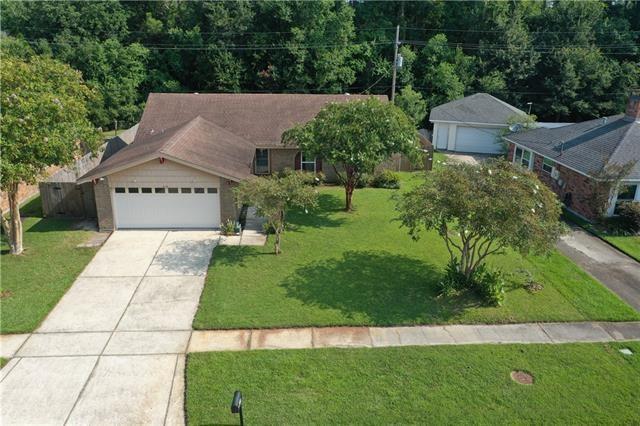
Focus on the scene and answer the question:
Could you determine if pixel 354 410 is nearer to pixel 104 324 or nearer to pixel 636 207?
pixel 104 324

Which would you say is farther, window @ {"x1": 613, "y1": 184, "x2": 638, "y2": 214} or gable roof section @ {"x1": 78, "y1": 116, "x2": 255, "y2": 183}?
window @ {"x1": 613, "y1": 184, "x2": 638, "y2": 214}

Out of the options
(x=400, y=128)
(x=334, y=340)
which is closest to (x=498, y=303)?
(x=334, y=340)

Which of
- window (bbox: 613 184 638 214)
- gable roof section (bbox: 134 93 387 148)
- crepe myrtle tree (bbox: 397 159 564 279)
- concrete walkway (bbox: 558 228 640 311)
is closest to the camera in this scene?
crepe myrtle tree (bbox: 397 159 564 279)

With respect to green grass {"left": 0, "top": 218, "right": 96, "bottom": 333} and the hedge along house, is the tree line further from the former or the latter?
green grass {"left": 0, "top": 218, "right": 96, "bottom": 333}

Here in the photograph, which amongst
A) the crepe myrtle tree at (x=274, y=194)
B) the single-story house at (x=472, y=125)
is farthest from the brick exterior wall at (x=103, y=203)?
the single-story house at (x=472, y=125)

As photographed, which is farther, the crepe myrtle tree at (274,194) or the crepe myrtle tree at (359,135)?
the crepe myrtle tree at (359,135)

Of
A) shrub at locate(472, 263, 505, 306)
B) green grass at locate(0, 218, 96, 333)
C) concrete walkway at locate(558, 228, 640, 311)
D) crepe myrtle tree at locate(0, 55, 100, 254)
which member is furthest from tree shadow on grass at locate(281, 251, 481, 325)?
crepe myrtle tree at locate(0, 55, 100, 254)

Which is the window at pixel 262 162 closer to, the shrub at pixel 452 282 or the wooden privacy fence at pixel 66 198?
the wooden privacy fence at pixel 66 198
